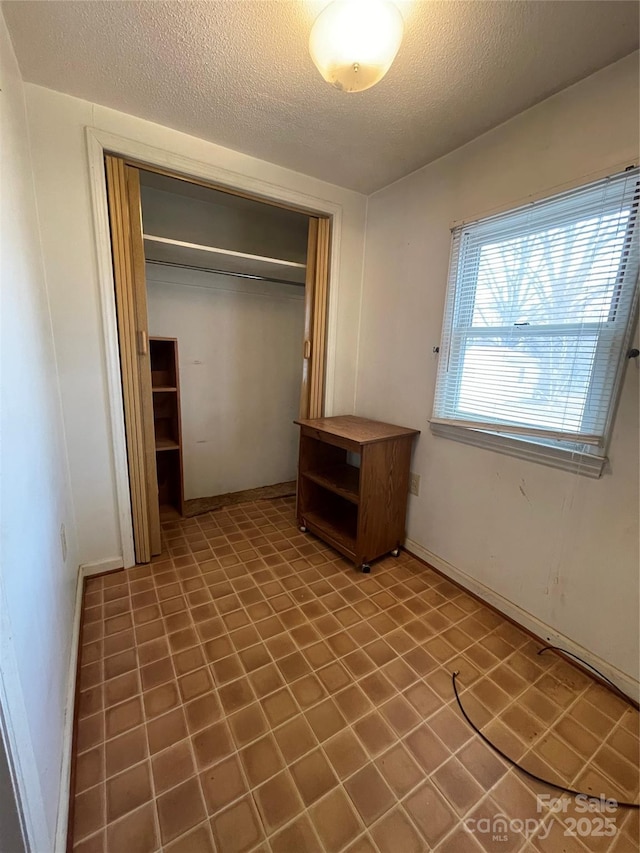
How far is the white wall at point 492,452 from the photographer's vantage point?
52.9 inches

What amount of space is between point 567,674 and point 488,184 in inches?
89.7

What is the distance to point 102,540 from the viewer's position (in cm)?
196

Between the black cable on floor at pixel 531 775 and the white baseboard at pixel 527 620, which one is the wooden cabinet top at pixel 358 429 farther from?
the black cable on floor at pixel 531 775

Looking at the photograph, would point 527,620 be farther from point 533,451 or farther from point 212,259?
point 212,259

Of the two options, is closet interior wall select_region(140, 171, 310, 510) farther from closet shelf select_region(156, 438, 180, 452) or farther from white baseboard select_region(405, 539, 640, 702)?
white baseboard select_region(405, 539, 640, 702)

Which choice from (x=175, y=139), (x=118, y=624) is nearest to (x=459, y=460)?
(x=118, y=624)

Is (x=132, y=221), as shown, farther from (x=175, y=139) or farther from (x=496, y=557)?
(x=496, y=557)

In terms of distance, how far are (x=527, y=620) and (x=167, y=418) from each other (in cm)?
260

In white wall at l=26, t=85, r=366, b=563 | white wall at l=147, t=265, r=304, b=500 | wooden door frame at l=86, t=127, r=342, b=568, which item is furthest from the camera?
white wall at l=147, t=265, r=304, b=500

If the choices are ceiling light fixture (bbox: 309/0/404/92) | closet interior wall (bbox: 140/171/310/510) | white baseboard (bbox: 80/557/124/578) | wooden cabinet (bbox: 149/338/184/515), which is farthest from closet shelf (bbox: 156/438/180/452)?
ceiling light fixture (bbox: 309/0/404/92)

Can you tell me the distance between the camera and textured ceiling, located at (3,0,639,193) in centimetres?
113

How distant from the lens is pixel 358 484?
2.12 meters

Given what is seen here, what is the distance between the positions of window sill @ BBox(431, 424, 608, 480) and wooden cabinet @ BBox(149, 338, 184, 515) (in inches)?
70.6

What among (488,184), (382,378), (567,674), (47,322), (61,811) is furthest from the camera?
(382,378)
